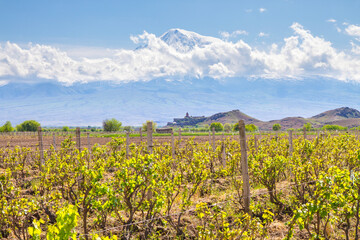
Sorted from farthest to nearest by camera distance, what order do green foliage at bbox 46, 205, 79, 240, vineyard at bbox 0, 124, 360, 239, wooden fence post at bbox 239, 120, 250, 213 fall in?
wooden fence post at bbox 239, 120, 250, 213 < vineyard at bbox 0, 124, 360, 239 < green foliage at bbox 46, 205, 79, 240

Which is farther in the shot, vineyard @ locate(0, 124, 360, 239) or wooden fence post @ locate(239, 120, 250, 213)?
wooden fence post @ locate(239, 120, 250, 213)

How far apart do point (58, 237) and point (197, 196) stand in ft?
26.4

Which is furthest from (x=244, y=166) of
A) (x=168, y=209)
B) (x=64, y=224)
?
(x=64, y=224)

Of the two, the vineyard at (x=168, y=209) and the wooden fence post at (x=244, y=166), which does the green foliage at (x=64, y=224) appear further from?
the wooden fence post at (x=244, y=166)

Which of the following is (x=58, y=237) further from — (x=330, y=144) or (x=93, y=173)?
(x=330, y=144)

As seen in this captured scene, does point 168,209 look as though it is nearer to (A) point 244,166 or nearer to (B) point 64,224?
(A) point 244,166

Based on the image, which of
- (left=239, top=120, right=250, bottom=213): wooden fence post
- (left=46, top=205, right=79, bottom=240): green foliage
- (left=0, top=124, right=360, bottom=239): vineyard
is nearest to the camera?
(left=46, top=205, right=79, bottom=240): green foliage

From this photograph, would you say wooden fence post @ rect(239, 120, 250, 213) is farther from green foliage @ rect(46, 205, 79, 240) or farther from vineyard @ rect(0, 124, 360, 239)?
green foliage @ rect(46, 205, 79, 240)

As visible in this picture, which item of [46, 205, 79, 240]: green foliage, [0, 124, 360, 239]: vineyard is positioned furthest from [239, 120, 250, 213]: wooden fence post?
[46, 205, 79, 240]: green foliage

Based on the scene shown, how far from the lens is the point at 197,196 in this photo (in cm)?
1156

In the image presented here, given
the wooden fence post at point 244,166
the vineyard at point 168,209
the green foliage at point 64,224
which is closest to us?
the green foliage at point 64,224

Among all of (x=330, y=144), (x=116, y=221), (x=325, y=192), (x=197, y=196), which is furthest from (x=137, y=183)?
(x=330, y=144)

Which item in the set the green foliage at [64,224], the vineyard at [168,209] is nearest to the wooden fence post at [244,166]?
the vineyard at [168,209]

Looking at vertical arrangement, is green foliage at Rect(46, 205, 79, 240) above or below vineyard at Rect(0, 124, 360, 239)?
above
